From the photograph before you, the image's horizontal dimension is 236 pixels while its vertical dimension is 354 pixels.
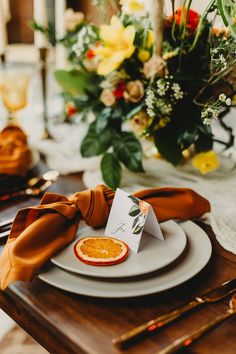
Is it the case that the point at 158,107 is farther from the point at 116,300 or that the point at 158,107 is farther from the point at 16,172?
the point at 116,300

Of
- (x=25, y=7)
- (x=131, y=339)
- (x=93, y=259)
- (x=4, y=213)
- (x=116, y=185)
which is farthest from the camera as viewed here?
(x=25, y=7)

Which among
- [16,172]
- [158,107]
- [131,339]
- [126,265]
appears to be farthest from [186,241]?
[16,172]

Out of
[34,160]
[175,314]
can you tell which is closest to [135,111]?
[34,160]

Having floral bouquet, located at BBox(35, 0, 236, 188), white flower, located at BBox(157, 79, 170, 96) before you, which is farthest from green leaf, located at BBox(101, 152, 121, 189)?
white flower, located at BBox(157, 79, 170, 96)

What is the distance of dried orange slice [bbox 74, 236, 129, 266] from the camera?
0.68 meters

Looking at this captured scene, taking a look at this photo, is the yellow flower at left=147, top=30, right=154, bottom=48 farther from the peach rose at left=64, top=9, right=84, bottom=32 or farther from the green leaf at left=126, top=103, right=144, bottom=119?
the peach rose at left=64, top=9, right=84, bottom=32

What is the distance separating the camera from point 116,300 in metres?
0.65

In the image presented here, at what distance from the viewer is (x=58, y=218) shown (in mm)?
→ 762

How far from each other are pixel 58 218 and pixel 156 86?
1.45ft

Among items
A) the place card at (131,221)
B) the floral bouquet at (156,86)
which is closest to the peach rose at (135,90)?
the floral bouquet at (156,86)

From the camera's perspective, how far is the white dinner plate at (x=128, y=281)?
636mm

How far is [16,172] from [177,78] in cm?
43

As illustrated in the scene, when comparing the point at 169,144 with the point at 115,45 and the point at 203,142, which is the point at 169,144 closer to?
the point at 203,142

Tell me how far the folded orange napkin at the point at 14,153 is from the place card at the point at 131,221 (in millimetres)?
383
